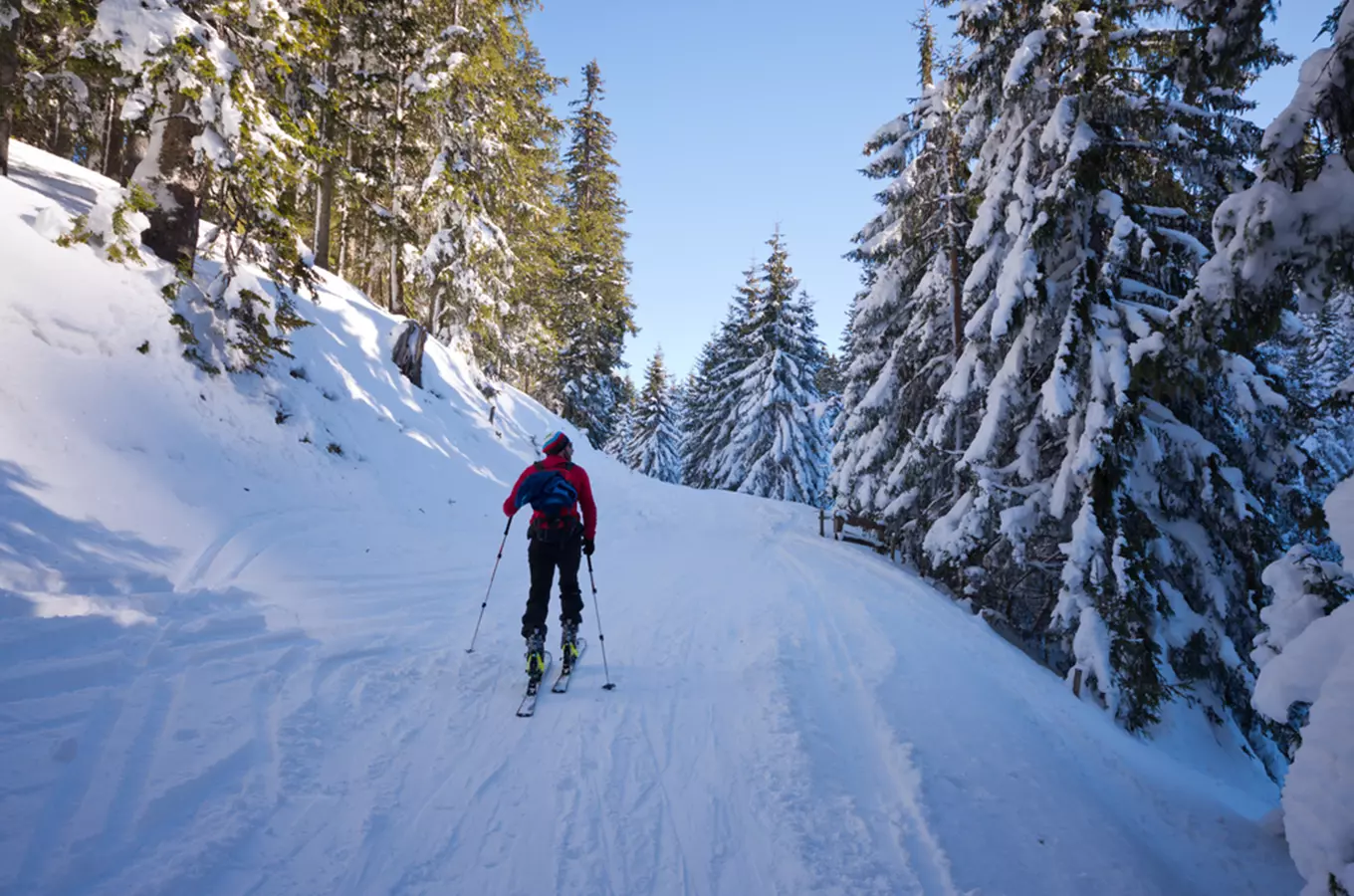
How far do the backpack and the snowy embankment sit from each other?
1.64m

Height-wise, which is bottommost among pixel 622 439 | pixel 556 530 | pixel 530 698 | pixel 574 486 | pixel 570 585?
pixel 530 698

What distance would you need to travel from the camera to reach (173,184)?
9.05 meters

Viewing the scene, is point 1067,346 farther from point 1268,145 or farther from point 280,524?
point 280,524

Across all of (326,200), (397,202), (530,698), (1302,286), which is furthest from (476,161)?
(1302,286)

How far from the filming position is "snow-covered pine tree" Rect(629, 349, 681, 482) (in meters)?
40.1

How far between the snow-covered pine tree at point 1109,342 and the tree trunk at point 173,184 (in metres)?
12.1

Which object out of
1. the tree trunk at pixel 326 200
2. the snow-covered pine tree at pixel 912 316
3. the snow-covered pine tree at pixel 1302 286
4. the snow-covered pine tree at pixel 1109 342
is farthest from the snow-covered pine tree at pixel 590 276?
the snow-covered pine tree at pixel 1302 286

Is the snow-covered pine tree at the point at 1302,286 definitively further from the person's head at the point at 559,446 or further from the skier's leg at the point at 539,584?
the person's head at the point at 559,446

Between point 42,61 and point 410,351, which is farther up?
point 42,61

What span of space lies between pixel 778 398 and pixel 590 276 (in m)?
11.3

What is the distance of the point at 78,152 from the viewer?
2319 centimetres

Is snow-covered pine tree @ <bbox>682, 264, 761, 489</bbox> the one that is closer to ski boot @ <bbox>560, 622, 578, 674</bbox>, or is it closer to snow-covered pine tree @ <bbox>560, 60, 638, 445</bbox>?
snow-covered pine tree @ <bbox>560, 60, 638, 445</bbox>

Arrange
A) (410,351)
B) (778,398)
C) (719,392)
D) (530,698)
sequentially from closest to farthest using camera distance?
(530,698) < (410,351) < (778,398) < (719,392)

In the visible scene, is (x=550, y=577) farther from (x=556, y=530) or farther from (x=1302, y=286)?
(x=1302, y=286)
